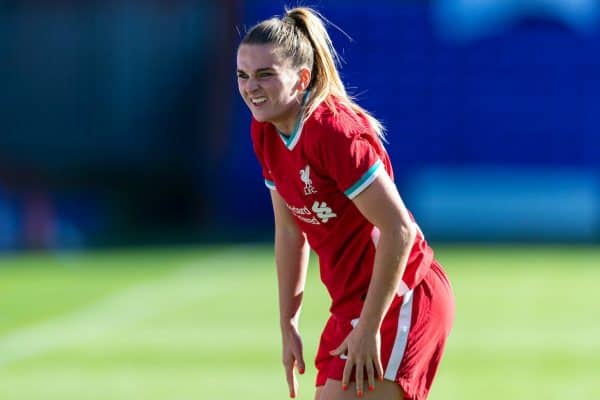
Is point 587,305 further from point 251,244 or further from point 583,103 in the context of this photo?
point 583,103

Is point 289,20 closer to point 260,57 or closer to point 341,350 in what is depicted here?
point 260,57

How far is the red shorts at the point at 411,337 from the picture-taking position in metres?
5.06

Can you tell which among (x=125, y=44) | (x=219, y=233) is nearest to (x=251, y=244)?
(x=219, y=233)

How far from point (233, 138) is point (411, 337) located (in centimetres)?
1717

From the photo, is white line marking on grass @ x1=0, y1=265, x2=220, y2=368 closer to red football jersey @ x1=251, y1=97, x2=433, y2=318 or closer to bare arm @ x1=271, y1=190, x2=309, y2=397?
bare arm @ x1=271, y1=190, x2=309, y2=397

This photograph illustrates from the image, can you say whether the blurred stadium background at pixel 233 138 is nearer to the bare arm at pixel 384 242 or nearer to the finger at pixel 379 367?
the finger at pixel 379 367

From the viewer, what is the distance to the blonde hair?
5020mm

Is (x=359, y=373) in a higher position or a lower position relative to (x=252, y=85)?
lower

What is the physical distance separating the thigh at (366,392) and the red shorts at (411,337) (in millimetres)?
23

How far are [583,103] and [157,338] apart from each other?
1177 centimetres

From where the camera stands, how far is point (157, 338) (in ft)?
37.3

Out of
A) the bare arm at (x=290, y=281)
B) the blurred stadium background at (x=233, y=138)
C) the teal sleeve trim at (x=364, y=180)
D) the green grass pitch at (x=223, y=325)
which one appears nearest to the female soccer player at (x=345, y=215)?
the teal sleeve trim at (x=364, y=180)

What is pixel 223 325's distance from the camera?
12.1 m

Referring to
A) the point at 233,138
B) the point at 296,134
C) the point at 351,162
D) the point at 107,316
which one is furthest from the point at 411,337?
the point at 233,138
